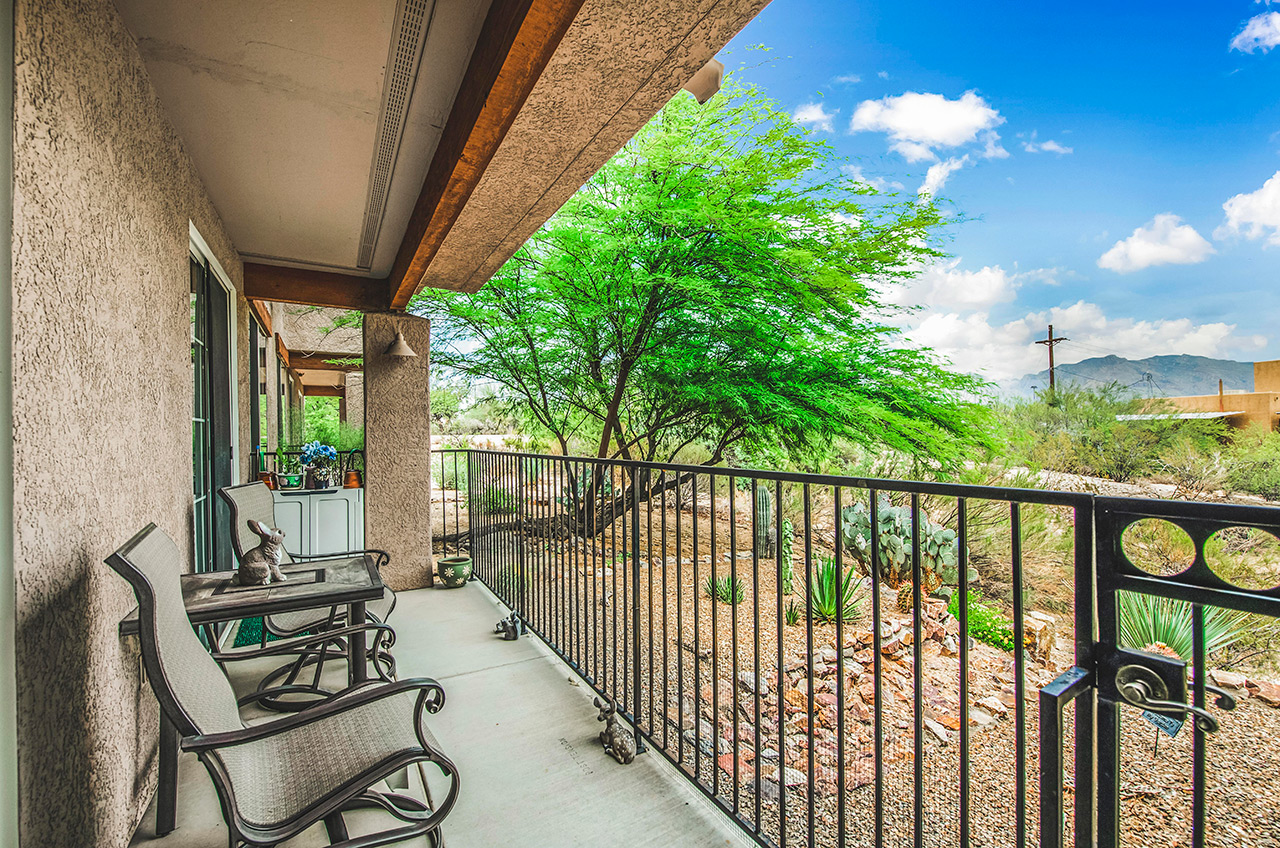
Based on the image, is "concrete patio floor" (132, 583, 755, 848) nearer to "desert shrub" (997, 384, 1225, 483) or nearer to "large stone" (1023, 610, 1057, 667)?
"large stone" (1023, 610, 1057, 667)

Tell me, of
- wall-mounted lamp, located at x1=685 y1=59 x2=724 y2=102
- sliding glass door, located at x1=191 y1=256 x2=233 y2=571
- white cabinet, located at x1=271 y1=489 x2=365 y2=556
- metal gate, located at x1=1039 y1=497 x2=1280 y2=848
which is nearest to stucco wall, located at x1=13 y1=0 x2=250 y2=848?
sliding glass door, located at x1=191 y1=256 x2=233 y2=571

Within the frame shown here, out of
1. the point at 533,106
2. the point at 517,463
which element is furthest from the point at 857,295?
the point at 533,106

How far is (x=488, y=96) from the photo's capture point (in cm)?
165

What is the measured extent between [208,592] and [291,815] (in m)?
1.11

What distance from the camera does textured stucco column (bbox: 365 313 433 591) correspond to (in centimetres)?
423

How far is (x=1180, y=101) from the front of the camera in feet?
115

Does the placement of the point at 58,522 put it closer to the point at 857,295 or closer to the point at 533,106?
the point at 533,106

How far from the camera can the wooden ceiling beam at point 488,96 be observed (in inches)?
54.0

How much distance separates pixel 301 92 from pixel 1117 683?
2.78m

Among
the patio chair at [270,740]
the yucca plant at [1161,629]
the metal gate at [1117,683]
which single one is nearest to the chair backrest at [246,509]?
Answer: the patio chair at [270,740]

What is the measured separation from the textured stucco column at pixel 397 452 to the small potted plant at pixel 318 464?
0.62 meters

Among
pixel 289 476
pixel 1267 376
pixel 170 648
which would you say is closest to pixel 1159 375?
pixel 1267 376

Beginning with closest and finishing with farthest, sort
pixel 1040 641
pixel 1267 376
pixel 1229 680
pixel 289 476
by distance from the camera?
pixel 1229 680
pixel 1040 641
pixel 289 476
pixel 1267 376

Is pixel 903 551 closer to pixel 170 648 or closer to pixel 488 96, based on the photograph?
pixel 488 96
